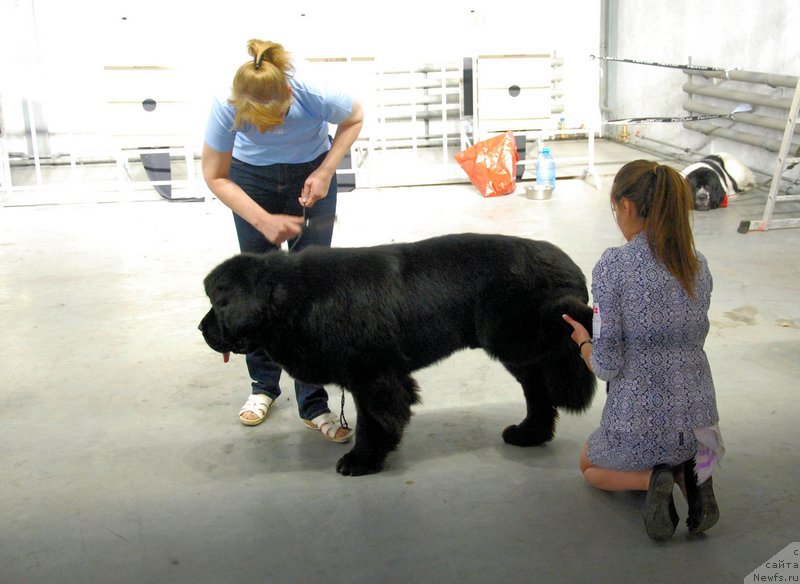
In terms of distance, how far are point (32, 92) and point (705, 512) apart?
8725mm

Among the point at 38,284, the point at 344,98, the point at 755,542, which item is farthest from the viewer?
the point at 38,284

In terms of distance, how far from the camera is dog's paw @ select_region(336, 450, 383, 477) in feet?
8.36

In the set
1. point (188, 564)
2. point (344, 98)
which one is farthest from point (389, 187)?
point (188, 564)

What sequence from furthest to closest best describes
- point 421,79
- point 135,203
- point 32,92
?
1. point 421,79
2. point 32,92
3. point 135,203

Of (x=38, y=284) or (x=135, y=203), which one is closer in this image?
(x=38, y=284)

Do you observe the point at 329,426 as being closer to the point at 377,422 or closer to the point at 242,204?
the point at 377,422

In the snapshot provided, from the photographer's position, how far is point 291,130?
2.75 meters

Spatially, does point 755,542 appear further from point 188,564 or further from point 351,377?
point 188,564

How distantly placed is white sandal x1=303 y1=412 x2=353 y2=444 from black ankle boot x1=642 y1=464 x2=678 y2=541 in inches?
42.8

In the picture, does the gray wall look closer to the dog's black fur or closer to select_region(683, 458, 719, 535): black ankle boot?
the dog's black fur

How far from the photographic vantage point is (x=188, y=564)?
2.11m

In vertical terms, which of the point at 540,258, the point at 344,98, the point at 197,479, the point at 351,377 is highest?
the point at 344,98

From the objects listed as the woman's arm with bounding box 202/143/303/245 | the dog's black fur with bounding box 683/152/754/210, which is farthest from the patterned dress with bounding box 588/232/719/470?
the dog's black fur with bounding box 683/152/754/210

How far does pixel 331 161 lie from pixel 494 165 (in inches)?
173
